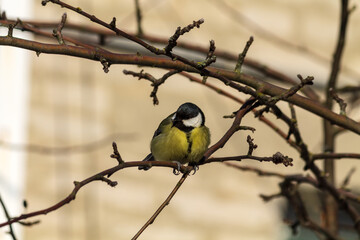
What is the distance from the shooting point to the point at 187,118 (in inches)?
→ 96.3

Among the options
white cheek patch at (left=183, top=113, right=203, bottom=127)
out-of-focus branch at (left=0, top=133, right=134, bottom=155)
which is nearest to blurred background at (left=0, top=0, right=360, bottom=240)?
out-of-focus branch at (left=0, top=133, right=134, bottom=155)

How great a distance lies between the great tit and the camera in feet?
7.61

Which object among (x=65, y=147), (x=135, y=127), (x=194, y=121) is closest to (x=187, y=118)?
(x=194, y=121)

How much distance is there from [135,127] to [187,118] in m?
1.94

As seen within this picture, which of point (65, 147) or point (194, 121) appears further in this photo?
point (65, 147)

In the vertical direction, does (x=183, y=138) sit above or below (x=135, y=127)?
above

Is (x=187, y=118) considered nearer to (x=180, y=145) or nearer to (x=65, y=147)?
(x=180, y=145)

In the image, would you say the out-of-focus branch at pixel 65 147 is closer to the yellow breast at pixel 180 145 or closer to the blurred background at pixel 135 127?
the blurred background at pixel 135 127

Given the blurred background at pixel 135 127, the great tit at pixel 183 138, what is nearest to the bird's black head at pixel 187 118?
the great tit at pixel 183 138

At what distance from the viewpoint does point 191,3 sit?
458 centimetres

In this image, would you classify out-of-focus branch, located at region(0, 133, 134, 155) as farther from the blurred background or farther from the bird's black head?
the bird's black head

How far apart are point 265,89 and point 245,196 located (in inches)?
120

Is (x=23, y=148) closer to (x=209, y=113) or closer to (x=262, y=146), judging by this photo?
(x=209, y=113)

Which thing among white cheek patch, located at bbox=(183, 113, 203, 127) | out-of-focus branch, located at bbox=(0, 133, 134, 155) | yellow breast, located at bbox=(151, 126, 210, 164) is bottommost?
out-of-focus branch, located at bbox=(0, 133, 134, 155)
